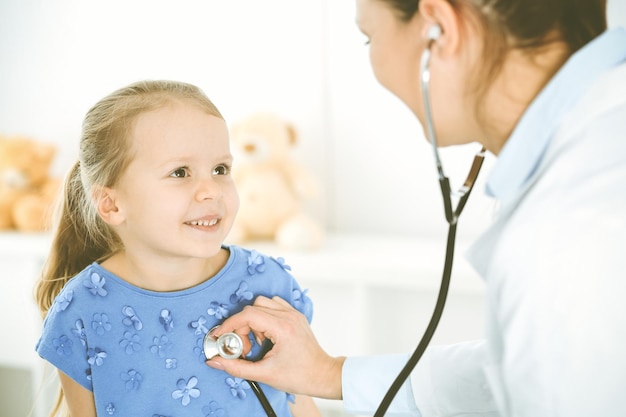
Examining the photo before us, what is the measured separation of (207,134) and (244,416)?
429 mm

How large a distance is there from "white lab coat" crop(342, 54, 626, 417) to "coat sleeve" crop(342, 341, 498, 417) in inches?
11.1

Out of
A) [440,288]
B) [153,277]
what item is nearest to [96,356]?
[153,277]

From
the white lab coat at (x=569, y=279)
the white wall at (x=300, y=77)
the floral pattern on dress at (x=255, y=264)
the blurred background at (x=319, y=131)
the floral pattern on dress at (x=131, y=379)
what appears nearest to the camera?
the white lab coat at (x=569, y=279)

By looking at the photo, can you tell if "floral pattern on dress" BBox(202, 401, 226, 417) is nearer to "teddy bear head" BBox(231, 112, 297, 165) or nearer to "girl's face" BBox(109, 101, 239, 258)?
"girl's face" BBox(109, 101, 239, 258)

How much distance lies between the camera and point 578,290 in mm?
780

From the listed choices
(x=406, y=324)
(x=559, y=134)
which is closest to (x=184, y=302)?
(x=559, y=134)

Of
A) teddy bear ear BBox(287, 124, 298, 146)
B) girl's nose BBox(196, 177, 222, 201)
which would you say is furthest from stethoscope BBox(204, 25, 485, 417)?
teddy bear ear BBox(287, 124, 298, 146)

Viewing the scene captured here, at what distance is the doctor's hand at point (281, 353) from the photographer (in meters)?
1.11

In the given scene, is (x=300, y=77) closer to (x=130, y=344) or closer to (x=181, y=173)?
(x=181, y=173)

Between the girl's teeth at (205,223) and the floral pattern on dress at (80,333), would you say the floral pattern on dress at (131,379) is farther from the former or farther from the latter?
the girl's teeth at (205,223)

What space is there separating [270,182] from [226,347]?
1.28 meters

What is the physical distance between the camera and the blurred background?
2.21m

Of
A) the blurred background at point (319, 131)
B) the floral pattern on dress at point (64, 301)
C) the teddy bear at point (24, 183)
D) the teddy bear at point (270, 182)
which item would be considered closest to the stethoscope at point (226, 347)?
the floral pattern on dress at point (64, 301)

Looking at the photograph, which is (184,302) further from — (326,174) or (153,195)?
(326,174)
